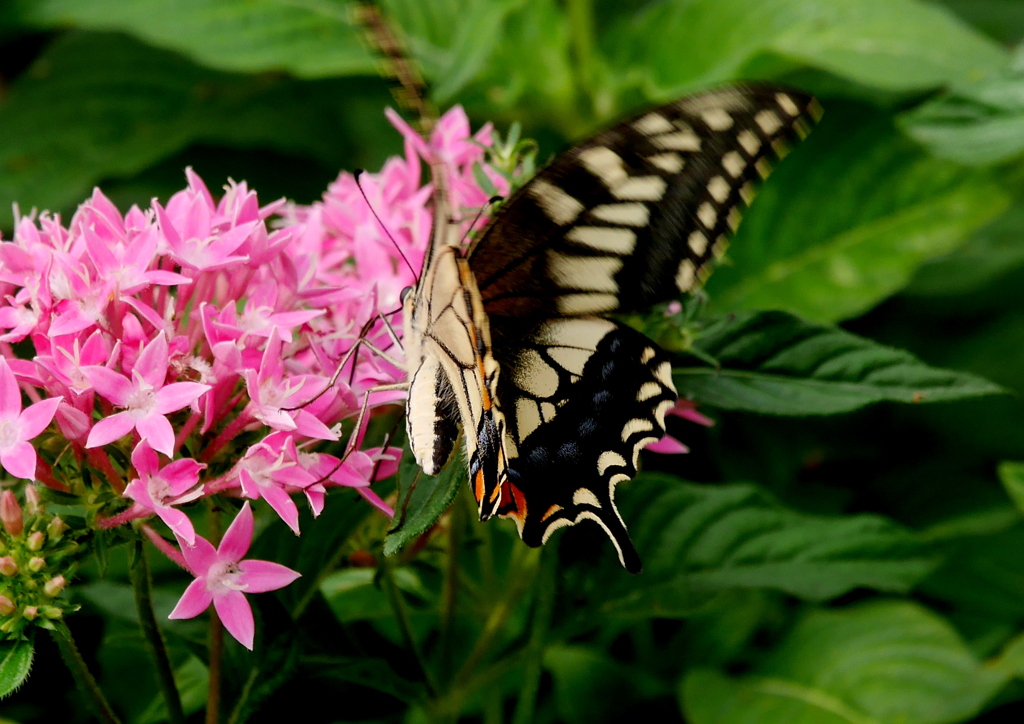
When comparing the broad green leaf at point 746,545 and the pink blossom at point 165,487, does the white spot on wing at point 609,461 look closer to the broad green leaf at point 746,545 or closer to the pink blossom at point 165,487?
the broad green leaf at point 746,545

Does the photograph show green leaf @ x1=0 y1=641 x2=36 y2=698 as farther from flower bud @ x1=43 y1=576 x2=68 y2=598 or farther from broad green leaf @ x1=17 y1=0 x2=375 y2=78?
broad green leaf @ x1=17 y1=0 x2=375 y2=78

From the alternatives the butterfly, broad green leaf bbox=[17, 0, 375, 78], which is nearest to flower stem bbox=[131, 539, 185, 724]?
the butterfly

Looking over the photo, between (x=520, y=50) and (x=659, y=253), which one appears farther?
(x=520, y=50)

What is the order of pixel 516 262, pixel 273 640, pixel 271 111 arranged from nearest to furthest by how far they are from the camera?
pixel 273 640 → pixel 516 262 → pixel 271 111

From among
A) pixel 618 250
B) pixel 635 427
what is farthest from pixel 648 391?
pixel 618 250

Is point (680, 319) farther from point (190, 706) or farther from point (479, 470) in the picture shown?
point (190, 706)

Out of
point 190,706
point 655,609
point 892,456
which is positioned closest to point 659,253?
point 655,609
